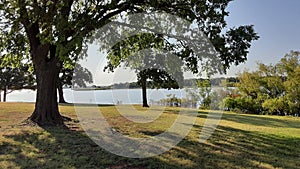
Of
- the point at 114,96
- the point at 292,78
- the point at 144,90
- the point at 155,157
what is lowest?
the point at 155,157

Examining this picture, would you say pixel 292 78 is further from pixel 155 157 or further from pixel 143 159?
pixel 143 159

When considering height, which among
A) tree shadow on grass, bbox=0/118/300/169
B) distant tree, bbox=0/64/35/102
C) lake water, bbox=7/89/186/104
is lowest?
tree shadow on grass, bbox=0/118/300/169

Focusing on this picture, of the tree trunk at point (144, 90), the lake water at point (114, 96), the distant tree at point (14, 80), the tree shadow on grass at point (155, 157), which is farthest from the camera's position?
the distant tree at point (14, 80)

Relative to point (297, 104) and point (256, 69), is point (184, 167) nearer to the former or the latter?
point (297, 104)

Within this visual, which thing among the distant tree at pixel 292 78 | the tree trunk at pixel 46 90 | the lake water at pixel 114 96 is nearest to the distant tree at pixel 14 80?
the lake water at pixel 114 96

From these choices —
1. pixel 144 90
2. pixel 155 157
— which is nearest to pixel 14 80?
pixel 144 90

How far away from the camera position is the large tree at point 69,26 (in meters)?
7.34

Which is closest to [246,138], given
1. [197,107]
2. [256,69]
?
[197,107]

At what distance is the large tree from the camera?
Answer: 734cm

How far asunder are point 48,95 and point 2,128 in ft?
5.36

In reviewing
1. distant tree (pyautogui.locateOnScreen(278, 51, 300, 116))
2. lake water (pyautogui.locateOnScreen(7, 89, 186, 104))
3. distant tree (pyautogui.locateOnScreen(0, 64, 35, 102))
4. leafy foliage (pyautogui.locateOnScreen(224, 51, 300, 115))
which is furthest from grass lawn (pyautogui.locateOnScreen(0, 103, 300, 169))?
distant tree (pyautogui.locateOnScreen(0, 64, 35, 102))

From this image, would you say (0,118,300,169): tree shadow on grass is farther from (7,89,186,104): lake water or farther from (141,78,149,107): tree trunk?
(141,78,149,107): tree trunk

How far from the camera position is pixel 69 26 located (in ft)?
24.6

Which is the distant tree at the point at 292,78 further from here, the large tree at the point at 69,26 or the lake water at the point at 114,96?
the large tree at the point at 69,26
